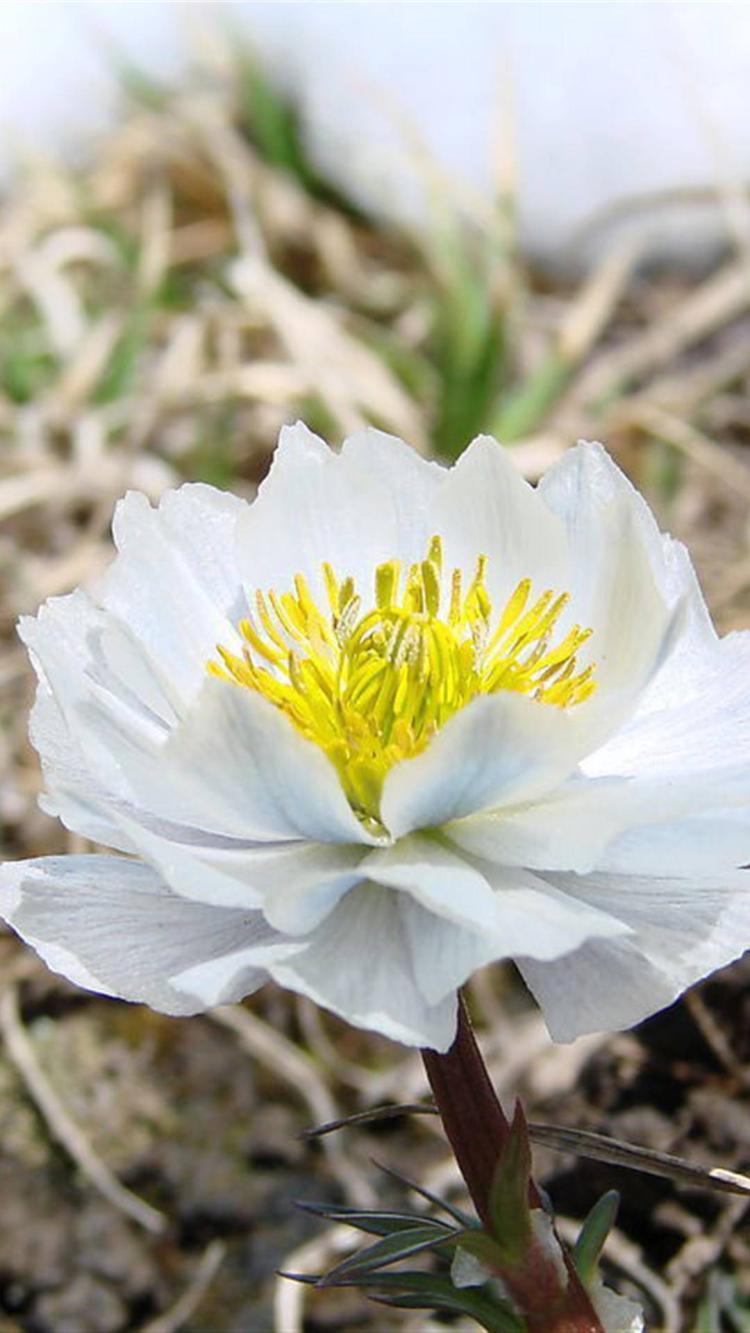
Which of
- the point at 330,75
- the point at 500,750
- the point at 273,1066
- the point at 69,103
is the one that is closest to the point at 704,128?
the point at 330,75

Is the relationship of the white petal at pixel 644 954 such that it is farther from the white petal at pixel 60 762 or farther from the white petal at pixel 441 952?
the white petal at pixel 60 762

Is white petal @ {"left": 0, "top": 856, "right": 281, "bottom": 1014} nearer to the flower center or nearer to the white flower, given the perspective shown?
the white flower

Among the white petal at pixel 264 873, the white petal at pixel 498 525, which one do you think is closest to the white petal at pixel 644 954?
the white petal at pixel 264 873

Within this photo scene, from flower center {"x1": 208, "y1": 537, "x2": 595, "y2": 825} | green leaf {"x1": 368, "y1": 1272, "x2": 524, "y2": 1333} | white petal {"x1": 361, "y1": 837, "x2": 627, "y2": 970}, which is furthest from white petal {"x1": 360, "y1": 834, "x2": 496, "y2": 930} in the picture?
green leaf {"x1": 368, "y1": 1272, "x2": 524, "y2": 1333}

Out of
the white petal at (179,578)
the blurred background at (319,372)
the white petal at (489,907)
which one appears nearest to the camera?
the white petal at (489,907)

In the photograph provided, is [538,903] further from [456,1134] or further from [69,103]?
[69,103]
